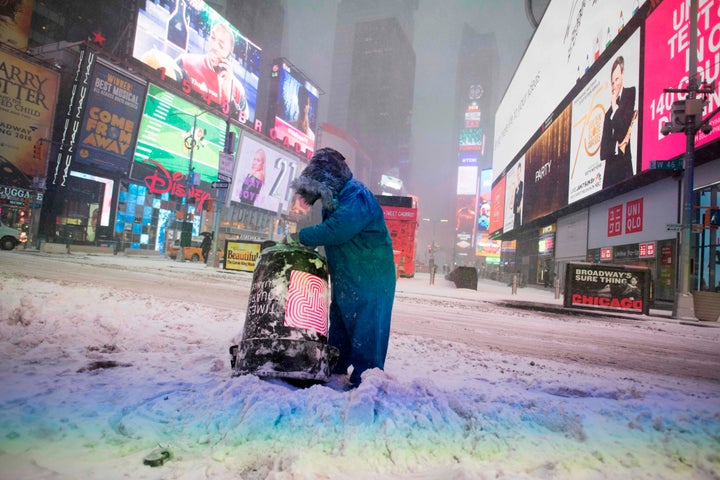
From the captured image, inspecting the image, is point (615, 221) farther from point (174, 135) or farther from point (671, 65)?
point (174, 135)

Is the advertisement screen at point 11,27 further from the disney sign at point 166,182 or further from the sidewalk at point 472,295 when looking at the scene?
the disney sign at point 166,182

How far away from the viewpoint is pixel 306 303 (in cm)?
233

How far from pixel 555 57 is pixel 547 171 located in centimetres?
844

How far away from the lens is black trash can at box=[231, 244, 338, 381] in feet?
7.30

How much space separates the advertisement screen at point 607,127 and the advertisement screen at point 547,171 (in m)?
1.26

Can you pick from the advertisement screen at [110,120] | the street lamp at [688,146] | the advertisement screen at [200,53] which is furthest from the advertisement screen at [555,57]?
the advertisement screen at [110,120]

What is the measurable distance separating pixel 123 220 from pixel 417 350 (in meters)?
34.4

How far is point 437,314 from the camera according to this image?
756 centimetres

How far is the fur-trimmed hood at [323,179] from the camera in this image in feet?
8.76

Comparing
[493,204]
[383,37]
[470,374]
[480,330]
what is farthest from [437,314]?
[383,37]

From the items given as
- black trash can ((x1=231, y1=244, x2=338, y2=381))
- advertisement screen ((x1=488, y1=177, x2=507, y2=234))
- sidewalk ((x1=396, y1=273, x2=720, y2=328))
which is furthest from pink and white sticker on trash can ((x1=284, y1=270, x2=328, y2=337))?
advertisement screen ((x1=488, y1=177, x2=507, y2=234))

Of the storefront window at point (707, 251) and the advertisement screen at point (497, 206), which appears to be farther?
the advertisement screen at point (497, 206)

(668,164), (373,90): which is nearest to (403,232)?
(668,164)

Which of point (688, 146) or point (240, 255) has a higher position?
point (688, 146)
